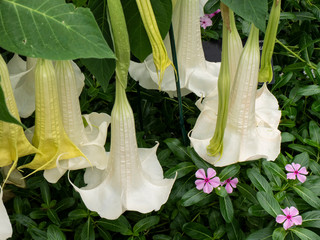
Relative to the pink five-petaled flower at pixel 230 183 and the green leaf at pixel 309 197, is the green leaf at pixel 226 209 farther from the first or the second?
the green leaf at pixel 309 197

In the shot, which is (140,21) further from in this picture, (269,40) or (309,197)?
(309,197)

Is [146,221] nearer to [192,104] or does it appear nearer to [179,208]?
[179,208]

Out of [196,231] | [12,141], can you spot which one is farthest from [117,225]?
[12,141]

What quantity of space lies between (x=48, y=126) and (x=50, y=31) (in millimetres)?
206

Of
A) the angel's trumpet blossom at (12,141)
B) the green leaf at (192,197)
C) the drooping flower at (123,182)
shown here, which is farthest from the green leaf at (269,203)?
the angel's trumpet blossom at (12,141)

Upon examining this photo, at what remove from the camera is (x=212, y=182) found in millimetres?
998

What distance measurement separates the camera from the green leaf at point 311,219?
37.5 inches

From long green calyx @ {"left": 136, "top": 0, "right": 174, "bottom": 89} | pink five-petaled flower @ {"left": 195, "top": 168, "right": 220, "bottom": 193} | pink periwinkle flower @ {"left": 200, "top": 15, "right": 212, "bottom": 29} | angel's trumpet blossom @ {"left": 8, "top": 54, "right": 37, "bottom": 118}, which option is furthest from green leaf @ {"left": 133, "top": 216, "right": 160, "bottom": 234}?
pink periwinkle flower @ {"left": 200, "top": 15, "right": 212, "bottom": 29}

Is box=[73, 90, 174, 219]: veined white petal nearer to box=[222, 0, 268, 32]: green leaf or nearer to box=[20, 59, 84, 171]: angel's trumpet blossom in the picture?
box=[20, 59, 84, 171]: angel's trumpet blossom

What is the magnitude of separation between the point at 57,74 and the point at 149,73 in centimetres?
24

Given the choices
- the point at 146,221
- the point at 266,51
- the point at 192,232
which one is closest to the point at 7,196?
the point at 146,221

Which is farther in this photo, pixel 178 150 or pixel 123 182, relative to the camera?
pixel 178 150

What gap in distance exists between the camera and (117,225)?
3.47 feet

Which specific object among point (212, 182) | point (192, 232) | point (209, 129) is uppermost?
point (209, 129)
